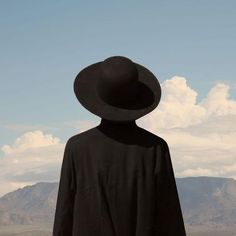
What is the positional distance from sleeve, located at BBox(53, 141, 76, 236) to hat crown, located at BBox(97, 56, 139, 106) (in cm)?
66

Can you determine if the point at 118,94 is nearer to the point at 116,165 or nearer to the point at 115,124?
the point at 115,124

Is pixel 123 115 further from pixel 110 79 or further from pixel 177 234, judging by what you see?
pixel 177 234

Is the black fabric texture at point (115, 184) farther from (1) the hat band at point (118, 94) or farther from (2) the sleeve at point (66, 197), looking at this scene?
(1) the hat band at point (118, 94)

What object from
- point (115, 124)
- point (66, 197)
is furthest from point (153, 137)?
point (66, 197)

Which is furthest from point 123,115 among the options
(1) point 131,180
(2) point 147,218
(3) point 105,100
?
(2) point 147,218

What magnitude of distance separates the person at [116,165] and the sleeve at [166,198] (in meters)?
0.01

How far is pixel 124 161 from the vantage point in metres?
6.35

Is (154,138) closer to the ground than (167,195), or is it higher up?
higher up

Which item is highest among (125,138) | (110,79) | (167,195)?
(110,79)

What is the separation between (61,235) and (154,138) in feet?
4.40

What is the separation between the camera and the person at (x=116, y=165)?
6.23 meters

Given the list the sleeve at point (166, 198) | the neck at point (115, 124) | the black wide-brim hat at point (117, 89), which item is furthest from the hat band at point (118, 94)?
the sleeve at point (166, 198)

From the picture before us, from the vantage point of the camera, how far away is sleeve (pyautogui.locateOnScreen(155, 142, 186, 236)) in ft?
21.2

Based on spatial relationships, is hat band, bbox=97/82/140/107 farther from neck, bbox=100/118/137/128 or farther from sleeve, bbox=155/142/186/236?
sleeve, bbox=155/142/186/236
